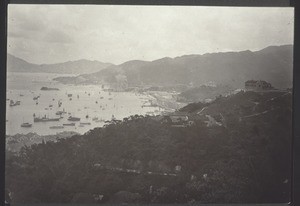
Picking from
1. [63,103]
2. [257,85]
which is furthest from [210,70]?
[63,103]

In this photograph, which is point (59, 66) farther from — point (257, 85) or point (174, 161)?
point (257, 85)

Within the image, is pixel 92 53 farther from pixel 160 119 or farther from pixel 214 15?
pixel 214 15

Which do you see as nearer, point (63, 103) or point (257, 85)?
point (63, 103)

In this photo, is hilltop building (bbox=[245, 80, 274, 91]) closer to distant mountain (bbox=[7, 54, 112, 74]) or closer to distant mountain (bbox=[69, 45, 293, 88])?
distant mountain (bbox=[69, 45, 293, 88])

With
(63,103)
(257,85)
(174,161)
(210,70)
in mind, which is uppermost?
(210,70)

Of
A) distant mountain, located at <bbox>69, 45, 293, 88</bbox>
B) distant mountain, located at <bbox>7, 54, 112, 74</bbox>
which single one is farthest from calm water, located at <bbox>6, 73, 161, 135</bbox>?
distant mountain, located at <bbox>69, 45, 293, 88</bbox>

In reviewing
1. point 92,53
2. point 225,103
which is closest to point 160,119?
point 225,103

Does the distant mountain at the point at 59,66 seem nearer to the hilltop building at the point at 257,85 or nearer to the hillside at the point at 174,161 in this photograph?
the hillside at the point at 174,161
